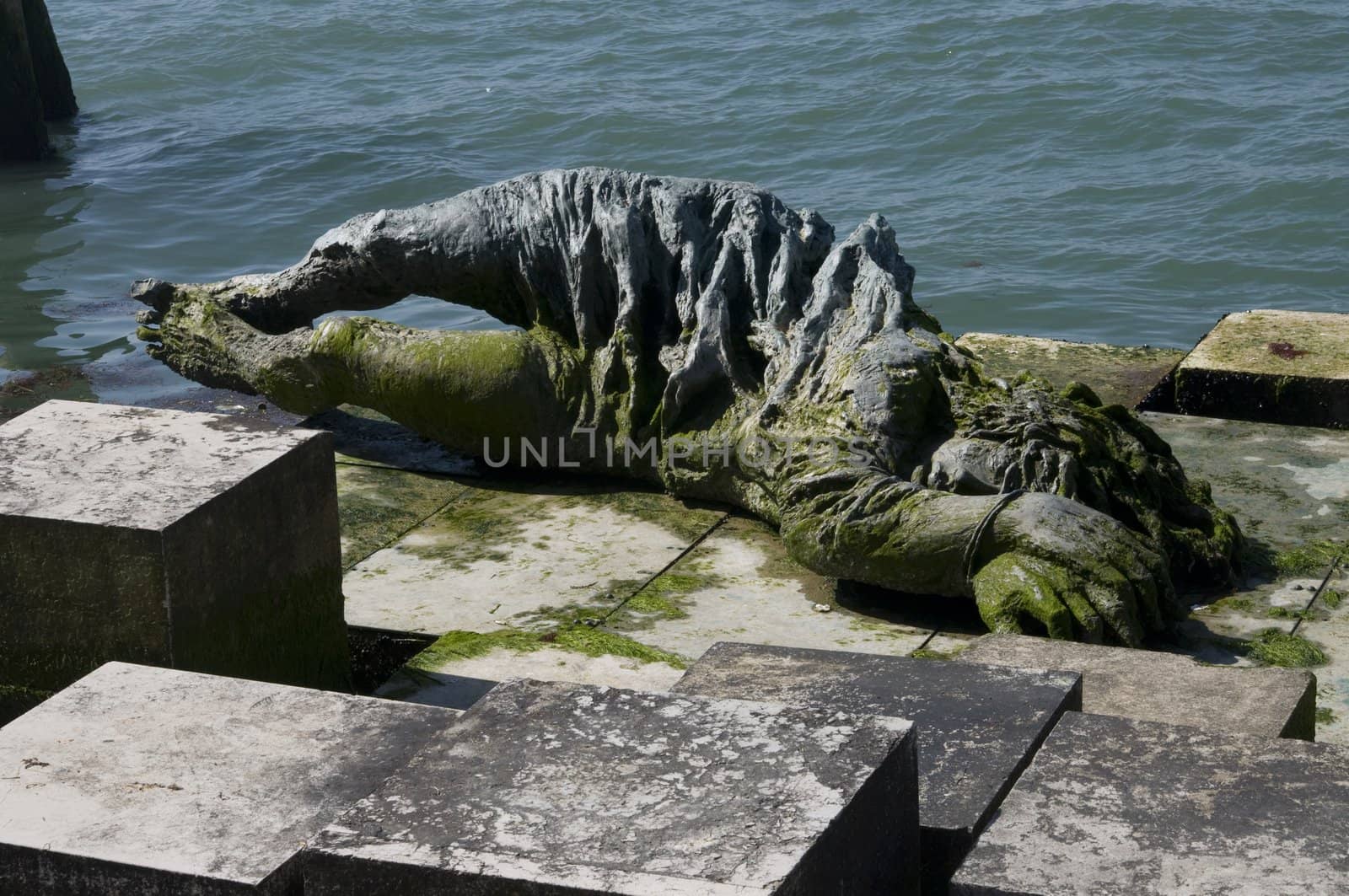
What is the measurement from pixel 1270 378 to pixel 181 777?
5.18m

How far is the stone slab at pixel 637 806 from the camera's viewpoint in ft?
7.69

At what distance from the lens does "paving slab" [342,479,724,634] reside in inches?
206

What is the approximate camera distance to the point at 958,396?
5.67 metres

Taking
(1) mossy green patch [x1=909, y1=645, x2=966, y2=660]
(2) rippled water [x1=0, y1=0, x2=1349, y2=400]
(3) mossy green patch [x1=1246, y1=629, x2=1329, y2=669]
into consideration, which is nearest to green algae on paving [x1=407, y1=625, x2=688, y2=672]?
(1) mossy green patch [x1=909, y1=645, x2=966, y2=660]

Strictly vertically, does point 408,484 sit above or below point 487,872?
below

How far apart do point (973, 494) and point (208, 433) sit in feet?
7.64

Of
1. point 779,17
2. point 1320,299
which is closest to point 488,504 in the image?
point 1320,299

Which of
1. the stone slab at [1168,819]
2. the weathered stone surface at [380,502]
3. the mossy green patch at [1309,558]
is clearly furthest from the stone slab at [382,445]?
the stone slab at [1168,819]

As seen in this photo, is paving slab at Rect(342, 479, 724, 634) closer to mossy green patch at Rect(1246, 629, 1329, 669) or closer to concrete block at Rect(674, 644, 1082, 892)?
concrete block at Rect(674, 644, 1082, 892)

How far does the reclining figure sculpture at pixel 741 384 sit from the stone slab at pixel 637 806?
7.14 ft

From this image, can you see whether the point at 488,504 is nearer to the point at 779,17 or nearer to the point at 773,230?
the point at 773,230

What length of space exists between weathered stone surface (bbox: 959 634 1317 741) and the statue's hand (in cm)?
69

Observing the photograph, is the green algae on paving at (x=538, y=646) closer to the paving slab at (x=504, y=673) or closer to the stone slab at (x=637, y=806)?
the paving slab at (x=504, y=673)

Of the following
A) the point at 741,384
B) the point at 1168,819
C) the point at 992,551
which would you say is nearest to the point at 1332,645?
the point at 992,551
